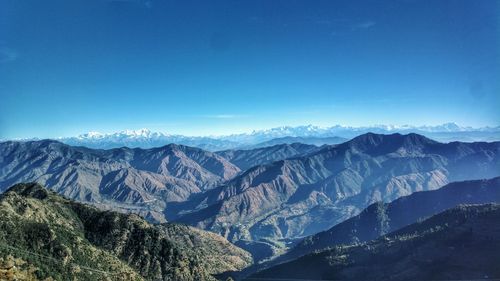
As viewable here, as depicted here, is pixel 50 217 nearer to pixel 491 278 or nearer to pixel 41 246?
pixel 41 246

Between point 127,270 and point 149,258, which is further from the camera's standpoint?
point 149,258

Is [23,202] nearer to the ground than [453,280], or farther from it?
farther from it

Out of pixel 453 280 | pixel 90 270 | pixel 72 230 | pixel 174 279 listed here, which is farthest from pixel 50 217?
pixel 453 280

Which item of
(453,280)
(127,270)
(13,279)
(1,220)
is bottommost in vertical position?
(453,280)

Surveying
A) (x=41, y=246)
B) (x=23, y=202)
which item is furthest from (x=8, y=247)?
(x=23, y=202)

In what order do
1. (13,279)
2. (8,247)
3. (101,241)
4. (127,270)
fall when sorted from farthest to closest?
(101,241) < (127,270) < (8,247) < (13,279)

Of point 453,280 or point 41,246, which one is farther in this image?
point 453,280

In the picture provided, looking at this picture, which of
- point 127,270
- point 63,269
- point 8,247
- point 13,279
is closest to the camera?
point 13,279

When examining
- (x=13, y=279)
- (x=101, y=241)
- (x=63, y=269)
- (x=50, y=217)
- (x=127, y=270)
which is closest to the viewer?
(x=13, y=279)

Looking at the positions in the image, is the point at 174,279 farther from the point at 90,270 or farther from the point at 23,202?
the point at 23,202
